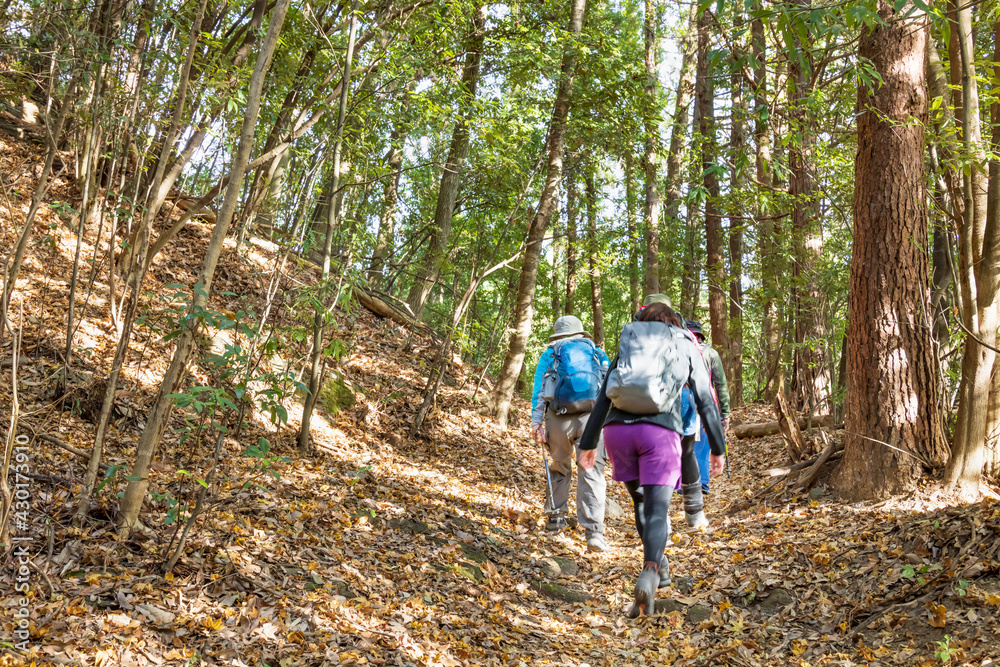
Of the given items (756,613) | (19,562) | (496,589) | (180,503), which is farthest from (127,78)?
(756,613)

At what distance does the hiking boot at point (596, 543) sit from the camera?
591 cm

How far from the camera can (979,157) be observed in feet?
16.3

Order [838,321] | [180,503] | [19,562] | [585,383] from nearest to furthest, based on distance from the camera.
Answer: [19,562] < [180,503] < [585,383] < [838,321]

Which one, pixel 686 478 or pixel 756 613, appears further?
→ pixel 686 478

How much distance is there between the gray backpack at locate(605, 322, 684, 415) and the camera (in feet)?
14.1

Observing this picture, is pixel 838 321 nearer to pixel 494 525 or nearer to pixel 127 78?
pixel 494 525

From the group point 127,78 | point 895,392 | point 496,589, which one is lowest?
point 496,589

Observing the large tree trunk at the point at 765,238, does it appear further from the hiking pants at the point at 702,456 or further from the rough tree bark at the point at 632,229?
the hiking pants at the point at 702,456

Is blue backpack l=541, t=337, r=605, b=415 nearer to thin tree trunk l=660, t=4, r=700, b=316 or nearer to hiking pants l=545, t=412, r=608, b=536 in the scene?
hiking pants l=545, t=412, r=608, b=536

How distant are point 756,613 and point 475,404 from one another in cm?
741

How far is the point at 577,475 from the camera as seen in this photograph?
5.93 metres

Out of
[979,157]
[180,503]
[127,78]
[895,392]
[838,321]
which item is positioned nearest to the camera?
[180,503]

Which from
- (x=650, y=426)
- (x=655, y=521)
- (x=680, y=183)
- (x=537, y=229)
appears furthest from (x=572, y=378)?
(x=680, y=183)

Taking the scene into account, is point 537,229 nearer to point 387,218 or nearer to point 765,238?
point 765,238
